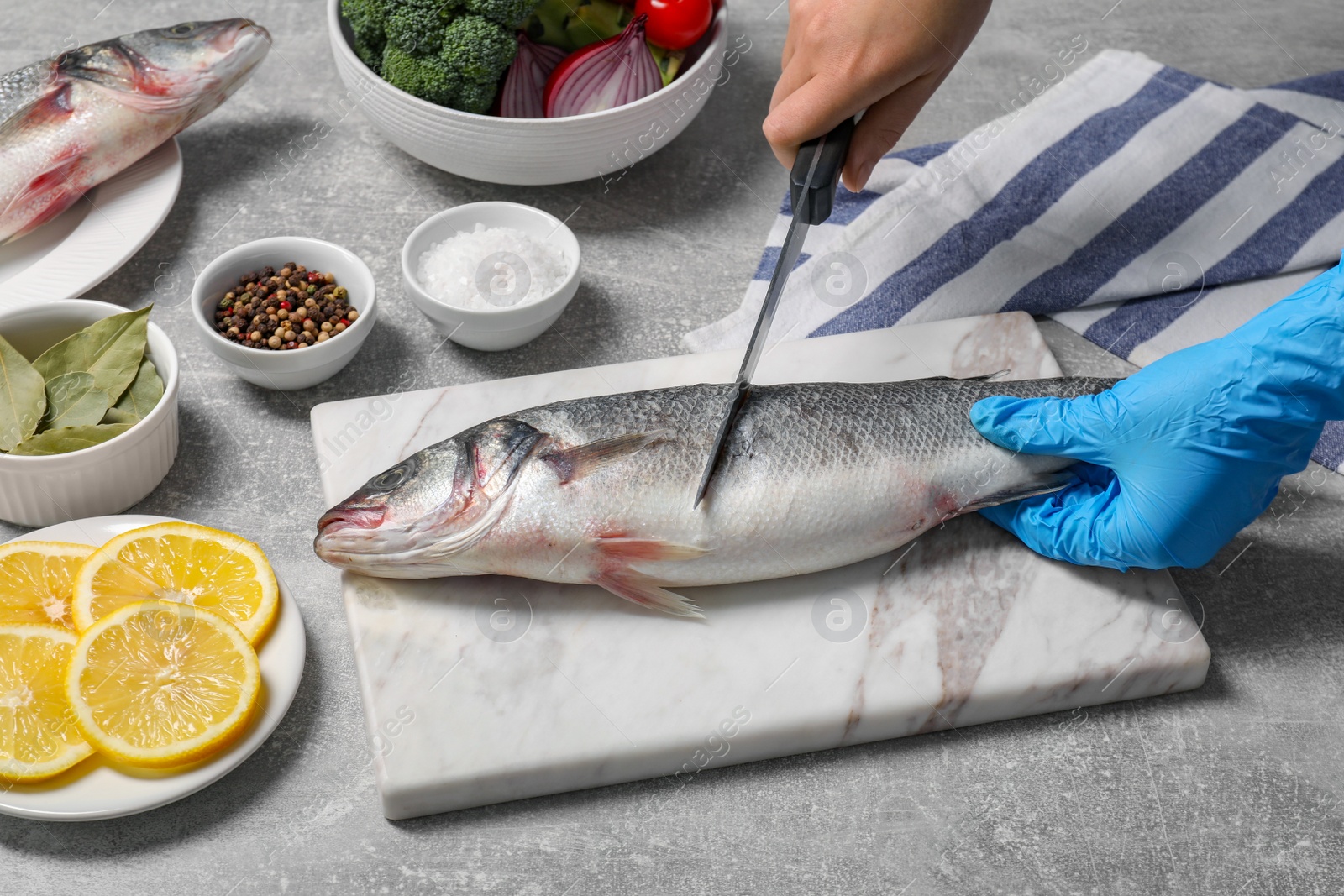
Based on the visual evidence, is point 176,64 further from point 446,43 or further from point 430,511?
point 430,511

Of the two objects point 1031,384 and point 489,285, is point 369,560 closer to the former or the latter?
point 489,285

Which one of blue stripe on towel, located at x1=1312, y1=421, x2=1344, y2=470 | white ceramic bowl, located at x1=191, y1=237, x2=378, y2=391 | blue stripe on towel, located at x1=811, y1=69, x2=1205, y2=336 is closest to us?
white ceramic bowl, located at x1=191, y1=237, x2=378, y2=391

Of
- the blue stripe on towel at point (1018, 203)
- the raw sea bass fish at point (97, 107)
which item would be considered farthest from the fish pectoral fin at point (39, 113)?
the blue stripe on towel at point (1018, 203)

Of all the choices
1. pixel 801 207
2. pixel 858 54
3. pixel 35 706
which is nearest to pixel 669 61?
pixel 858 54

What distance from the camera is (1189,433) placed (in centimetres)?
151

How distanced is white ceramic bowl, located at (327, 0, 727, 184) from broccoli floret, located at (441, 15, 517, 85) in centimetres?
9

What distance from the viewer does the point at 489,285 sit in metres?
1.95

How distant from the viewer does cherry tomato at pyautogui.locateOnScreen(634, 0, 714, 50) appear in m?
2.13

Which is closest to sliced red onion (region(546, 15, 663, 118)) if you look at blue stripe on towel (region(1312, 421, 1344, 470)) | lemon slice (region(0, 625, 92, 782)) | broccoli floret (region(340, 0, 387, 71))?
broccoli floret (region(340, 0, 387, 71))

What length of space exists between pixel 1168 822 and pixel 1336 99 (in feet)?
6.43

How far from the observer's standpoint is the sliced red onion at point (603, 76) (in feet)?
6.96

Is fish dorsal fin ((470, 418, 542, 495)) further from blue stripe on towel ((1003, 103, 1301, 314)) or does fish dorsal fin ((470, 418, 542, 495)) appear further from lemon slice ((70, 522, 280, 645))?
blue stripe on towel ((1003, 103, 1301, 314))

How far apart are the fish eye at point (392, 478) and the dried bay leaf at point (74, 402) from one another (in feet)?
1.55

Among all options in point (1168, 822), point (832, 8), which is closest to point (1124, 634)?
point (1168, 822)
